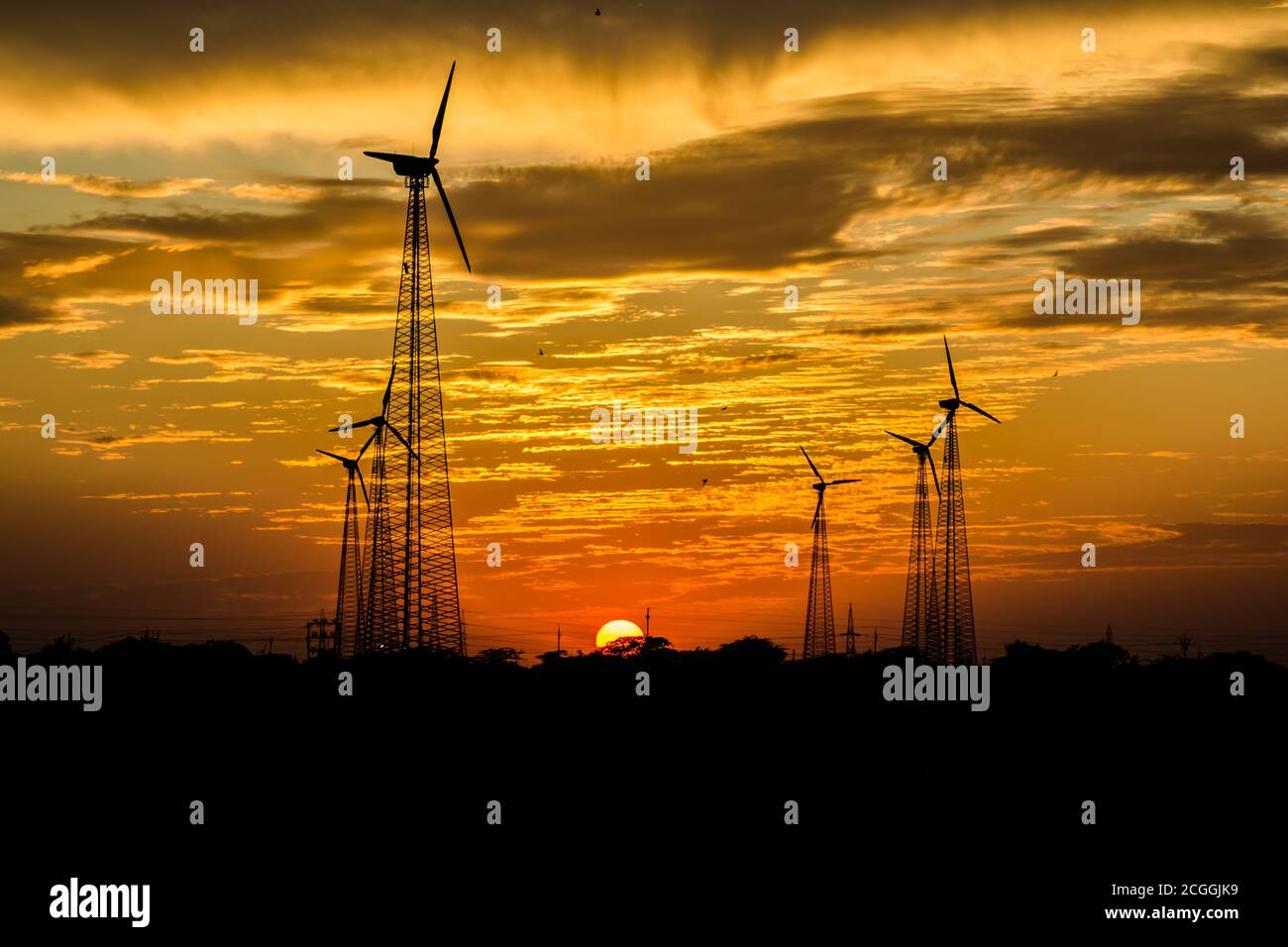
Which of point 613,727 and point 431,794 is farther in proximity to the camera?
point 613,727

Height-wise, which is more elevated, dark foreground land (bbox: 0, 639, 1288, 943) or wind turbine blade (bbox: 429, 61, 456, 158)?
wind turbine blade (bbox: 429, 61, 456, 158)

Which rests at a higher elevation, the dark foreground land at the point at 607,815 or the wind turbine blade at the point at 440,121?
the wind turbine blade at the point at 440,121
